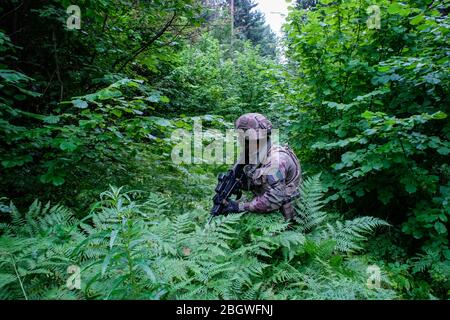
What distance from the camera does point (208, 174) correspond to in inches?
216

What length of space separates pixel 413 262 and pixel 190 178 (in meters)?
3.38

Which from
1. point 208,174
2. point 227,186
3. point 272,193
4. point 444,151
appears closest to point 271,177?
point 272,193

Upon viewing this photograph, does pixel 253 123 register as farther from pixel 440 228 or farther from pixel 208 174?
pixel 208 174

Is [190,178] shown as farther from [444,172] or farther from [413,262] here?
[444,172]

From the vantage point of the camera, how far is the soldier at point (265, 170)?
9.83 feet

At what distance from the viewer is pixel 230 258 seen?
2.62m

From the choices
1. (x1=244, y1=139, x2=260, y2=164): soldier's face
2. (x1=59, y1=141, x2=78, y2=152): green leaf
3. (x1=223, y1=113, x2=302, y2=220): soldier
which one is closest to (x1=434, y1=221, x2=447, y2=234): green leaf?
(x1=223, y1=113, x2=302, y2=220): soldier

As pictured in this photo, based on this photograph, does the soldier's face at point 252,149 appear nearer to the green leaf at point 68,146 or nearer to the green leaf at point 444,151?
the green leaf at point 68,146

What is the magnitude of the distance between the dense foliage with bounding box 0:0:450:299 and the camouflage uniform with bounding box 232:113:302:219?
184 mm

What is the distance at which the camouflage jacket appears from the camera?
118 inches

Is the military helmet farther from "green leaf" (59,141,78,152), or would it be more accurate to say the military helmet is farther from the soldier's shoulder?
"green leaf" (59,141,78,152)

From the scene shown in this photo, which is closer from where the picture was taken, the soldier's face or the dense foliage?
the dense foliage

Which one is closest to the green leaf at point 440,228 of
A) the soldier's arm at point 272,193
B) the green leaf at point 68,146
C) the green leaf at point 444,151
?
the green leaf at point 444,151
